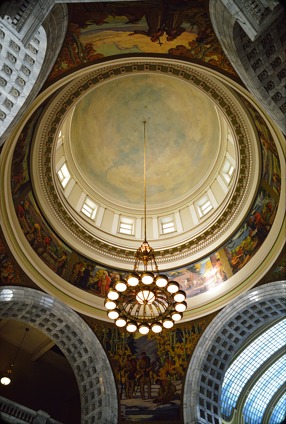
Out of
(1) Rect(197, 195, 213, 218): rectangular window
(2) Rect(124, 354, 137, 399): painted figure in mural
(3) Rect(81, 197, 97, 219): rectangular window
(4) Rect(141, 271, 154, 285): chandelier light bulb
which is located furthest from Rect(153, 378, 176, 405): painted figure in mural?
(3) Rect(81, 197, 97, 219): rectangular window

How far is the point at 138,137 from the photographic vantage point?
19.8m

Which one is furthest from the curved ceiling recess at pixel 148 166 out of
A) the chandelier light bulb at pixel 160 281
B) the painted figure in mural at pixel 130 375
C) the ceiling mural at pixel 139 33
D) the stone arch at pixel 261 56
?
the chandelier light bulb at pixel 160 281

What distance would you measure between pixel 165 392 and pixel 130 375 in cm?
126

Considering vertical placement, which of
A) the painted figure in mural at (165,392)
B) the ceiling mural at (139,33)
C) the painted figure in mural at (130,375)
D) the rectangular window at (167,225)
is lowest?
the painted figure in mural at (165,392)

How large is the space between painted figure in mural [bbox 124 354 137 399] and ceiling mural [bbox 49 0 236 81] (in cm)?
935

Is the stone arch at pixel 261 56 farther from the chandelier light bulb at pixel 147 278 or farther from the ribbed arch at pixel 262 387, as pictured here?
the ribbed arch at pixel 262 387

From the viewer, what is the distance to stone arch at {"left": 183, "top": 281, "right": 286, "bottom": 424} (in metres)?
14.7

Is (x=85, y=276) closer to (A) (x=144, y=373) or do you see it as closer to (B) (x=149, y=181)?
(A) (x=144, y=373)

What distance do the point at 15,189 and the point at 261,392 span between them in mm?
12058

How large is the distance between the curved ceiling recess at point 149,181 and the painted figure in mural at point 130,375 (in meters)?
1.79

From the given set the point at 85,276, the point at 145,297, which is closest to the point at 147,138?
the point at 85,276

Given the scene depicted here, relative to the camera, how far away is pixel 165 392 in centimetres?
1532

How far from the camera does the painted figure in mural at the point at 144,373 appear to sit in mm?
15536

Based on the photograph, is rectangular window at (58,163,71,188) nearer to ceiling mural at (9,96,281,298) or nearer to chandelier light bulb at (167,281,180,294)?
ceiling mural at (9,96,281,298)
